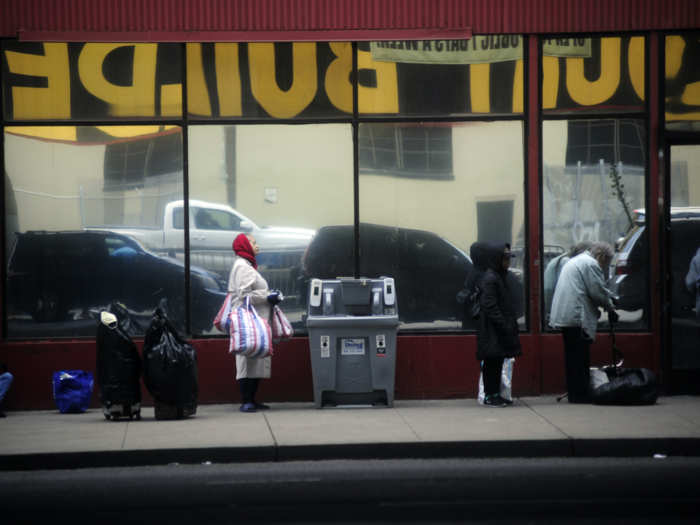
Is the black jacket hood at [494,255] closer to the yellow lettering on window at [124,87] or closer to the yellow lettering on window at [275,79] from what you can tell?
the yellow lettering on window at [275,79]

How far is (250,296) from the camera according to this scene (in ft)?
38.4

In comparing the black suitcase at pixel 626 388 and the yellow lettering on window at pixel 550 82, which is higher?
the yellow lettering on window at pixel 550 82

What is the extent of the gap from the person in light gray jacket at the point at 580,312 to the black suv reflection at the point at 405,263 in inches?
47.1

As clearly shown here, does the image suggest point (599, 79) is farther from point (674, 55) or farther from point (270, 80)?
point (270, 80)

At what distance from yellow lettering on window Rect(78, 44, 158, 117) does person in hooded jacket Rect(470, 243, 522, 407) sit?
3.87 metres

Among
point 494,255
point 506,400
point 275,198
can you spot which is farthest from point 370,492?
point 275,198

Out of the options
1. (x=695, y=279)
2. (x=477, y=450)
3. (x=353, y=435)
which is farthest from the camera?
(x=695, y=279)

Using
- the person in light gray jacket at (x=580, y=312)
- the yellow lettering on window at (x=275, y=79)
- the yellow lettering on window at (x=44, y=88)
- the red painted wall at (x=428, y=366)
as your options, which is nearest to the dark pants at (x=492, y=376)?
the red painted wall at (x=428, y=366)

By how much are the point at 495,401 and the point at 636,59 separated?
4047mm

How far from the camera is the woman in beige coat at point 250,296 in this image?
1172 centimetres

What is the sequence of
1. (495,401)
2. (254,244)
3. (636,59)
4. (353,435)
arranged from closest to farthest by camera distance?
(353,435) → (495,401) → (254,244) → (636,59)

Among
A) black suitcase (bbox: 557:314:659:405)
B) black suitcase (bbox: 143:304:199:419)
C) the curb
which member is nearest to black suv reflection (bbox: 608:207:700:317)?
black suitcase (bbox: 557:314:659:405)

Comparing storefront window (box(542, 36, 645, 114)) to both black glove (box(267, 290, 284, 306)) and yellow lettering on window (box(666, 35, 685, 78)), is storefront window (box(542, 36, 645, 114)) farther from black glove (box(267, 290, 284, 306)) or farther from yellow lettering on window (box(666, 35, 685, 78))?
black glove (box(267, 290, 284, 306))

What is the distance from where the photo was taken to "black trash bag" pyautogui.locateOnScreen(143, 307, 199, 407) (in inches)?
435
